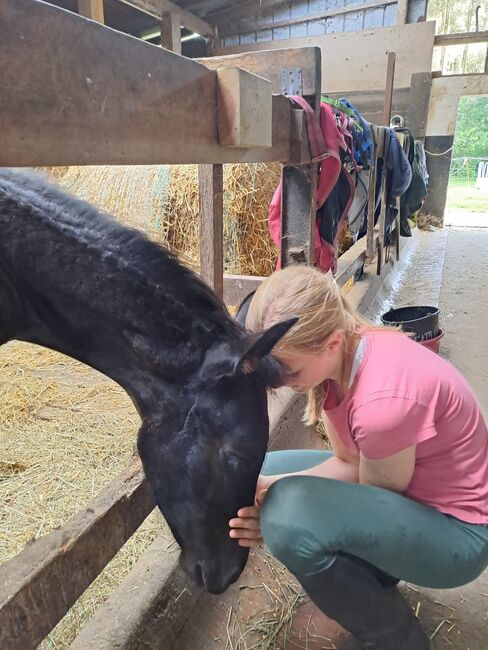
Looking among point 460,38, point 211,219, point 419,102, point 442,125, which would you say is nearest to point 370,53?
point 419,102

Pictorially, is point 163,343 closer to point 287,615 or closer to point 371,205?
point 287,615

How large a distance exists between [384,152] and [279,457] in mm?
3800

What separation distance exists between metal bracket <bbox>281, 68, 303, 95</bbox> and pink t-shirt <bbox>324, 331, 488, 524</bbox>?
1194 mm

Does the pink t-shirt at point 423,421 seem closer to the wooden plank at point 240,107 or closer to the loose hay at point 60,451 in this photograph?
the wooden plank at point 240,107

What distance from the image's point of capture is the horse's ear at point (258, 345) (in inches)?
39.4

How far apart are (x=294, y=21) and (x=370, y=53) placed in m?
1.68

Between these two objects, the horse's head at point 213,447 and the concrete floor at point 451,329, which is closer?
the horse's head at point 213,447

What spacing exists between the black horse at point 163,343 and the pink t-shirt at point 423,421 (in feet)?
0.91

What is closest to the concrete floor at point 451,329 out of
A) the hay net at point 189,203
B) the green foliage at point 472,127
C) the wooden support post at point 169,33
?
the hay net at point 189,203

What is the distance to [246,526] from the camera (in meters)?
1.20

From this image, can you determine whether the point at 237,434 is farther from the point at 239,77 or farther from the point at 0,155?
the point at 239,77

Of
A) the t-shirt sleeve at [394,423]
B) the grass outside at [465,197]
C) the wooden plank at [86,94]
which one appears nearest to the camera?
the wooden plank at [86,94]

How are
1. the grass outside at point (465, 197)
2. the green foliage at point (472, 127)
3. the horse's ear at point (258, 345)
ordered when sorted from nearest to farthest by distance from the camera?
the horse's ear at point (258, 345), the grass outside at point (465, 197), the green foliage at point (472, 127)

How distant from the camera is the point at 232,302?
3014mm
